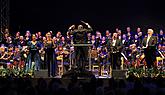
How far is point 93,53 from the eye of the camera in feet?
52.1

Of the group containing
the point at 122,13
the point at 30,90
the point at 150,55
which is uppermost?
the point at 122,13

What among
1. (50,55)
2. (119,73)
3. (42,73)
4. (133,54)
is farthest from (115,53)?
(42,73)

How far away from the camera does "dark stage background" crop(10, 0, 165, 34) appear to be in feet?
61.7

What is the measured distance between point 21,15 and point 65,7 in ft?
7.90

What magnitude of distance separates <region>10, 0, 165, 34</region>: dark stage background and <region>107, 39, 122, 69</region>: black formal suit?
196 inches

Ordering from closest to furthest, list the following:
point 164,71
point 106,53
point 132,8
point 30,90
Result: point 30,90
point 164,71
point 106,53
point 132,8

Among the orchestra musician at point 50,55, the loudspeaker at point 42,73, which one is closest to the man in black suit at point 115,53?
the orchestra musician at point 50,55

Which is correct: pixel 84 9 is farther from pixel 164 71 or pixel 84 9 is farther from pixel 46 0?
pixel 164 71

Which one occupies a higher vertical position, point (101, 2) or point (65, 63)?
point (101, 2)

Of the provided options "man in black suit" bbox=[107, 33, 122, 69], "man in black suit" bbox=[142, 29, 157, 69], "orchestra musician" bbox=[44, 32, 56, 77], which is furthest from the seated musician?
"orchestra musician" bbox=[44, 32, 56, 77]

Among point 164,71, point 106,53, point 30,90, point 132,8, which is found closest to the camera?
point 30,90

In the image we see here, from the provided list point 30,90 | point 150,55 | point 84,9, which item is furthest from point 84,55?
point 30,90

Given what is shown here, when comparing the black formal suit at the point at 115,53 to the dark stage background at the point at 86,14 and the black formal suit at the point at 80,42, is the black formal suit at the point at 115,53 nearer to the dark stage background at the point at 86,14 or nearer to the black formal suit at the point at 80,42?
the black formal suit at the point at 80,42

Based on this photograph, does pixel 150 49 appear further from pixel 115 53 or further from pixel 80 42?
pixel 80 42
